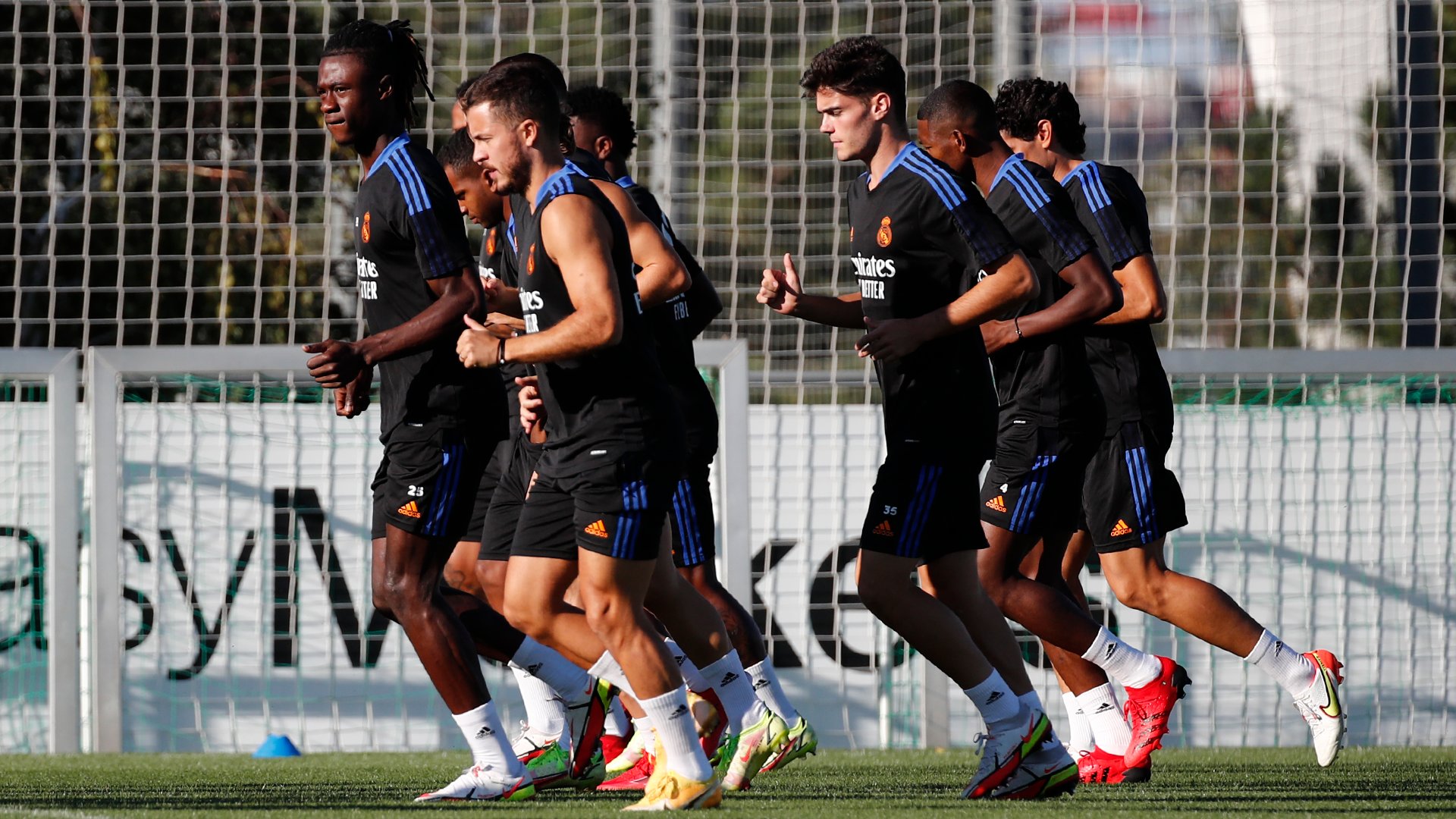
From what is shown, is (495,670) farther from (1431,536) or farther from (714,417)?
(1431,536)

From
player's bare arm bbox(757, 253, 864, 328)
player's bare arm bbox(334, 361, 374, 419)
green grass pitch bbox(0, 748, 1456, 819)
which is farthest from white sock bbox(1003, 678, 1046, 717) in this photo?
player's bare arm bbox(334, 361, 374, 419)

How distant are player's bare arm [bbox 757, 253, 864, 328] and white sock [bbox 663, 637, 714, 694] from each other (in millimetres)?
1048

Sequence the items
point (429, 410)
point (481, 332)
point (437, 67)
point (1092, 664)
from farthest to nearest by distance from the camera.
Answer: point (437, 67), point (1092, 664), point (429, 410), point (481, 332)

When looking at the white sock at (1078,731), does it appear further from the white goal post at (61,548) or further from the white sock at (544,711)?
the white goal post at (61,548)

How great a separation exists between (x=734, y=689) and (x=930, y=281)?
1.32 meters

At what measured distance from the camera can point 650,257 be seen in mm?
5004

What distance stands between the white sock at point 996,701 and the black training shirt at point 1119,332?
1.17 meters

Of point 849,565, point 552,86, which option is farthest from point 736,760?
point 849,565

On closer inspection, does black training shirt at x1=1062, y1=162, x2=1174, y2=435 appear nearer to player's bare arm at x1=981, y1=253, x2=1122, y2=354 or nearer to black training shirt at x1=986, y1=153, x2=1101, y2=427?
black training shirt at x1=986, y1=153, x2=1101, y2=427

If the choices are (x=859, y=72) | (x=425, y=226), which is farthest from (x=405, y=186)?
(x=859, y=72)

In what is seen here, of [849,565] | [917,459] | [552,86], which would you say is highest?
[552,86]

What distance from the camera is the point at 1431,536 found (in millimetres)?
8227

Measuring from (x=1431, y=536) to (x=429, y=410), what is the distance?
17.6 feet

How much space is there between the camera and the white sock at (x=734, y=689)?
5.14m
